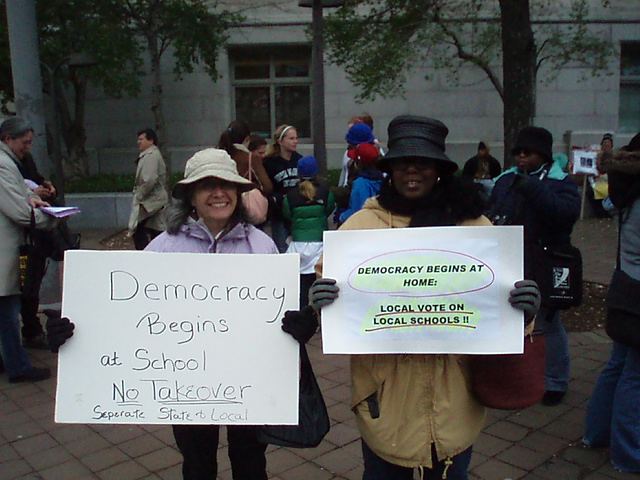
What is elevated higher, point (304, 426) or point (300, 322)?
point (300, 322)

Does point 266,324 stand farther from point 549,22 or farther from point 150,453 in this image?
point 549,22

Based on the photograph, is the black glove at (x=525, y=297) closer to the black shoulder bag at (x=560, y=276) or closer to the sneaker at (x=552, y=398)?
the black shoulder bag at (x=560, y=276)

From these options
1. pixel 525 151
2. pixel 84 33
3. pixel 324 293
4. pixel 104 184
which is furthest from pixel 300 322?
pixel 104 184

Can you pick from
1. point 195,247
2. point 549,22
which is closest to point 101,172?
→ point 549,22

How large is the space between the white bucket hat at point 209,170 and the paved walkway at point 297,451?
1.82 m

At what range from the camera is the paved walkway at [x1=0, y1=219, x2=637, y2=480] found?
11.6 feet

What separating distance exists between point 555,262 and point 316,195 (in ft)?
7.90

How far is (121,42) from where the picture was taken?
12336 millimetres

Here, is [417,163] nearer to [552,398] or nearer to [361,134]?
[552,398]

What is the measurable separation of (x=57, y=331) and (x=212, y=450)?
83 centimetres

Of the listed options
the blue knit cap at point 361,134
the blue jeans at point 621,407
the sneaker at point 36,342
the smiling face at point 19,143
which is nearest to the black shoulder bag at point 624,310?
the blue jeans at point 621,407

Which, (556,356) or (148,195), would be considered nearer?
(556,356)

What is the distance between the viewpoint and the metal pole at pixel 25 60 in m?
6.78

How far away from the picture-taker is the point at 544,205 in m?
3.83
